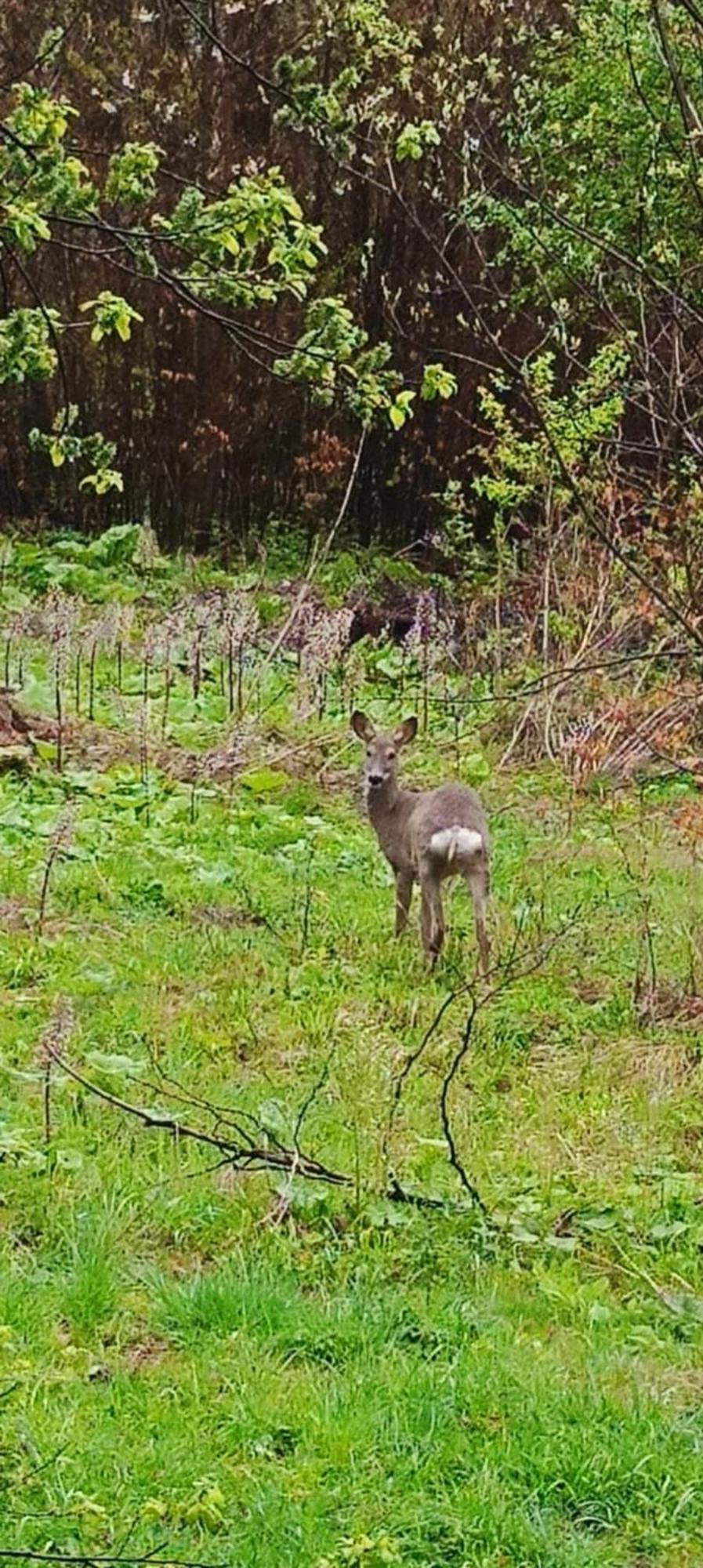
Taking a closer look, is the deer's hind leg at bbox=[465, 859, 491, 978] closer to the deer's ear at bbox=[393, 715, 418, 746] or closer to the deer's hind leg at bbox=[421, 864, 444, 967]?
the deer's hind leg at bbox=[421, 864, 444, 967]

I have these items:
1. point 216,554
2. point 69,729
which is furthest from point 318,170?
point 69,729

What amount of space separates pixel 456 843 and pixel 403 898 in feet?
2.04

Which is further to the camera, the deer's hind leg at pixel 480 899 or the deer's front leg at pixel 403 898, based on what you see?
the deer's front leg at pixel 403 898

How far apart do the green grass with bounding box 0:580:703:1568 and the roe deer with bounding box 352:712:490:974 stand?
6.5 inches

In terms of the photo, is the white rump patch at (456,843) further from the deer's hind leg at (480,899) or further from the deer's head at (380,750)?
the deer's head at (380,750)

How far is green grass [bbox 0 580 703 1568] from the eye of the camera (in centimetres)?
334

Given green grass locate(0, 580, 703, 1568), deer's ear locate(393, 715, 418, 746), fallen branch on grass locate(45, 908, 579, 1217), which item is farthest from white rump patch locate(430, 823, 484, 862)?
fallen branch on grass locate(45, 908, 579, 1217)

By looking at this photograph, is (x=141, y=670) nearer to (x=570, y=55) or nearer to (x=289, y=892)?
(x=289, y=892)

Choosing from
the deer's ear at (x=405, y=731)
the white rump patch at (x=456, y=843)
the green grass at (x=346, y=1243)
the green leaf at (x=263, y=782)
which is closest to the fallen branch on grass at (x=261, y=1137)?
the green grass at (x=346, y=1243)

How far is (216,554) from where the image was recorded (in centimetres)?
1529

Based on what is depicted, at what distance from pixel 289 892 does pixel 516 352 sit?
9180mm

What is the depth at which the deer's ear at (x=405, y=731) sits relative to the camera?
7.62 m

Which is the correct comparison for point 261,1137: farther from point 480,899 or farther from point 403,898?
point 403,898

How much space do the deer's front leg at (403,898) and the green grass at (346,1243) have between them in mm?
89
